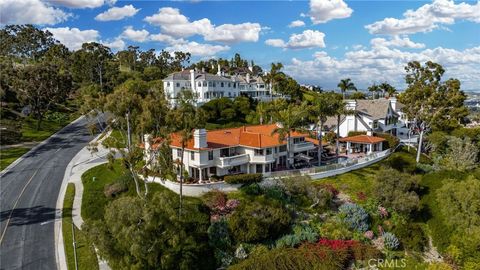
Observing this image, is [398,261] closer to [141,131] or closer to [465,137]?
[141,131]

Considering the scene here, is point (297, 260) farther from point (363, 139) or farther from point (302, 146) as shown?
point (363, 139)

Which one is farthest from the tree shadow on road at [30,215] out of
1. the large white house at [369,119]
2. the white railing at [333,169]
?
the large white house at [369,119]

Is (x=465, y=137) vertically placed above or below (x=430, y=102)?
below

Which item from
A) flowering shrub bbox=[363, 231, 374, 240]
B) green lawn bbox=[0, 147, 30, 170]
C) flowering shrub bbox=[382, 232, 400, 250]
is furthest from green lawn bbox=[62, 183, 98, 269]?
flowering shrub bbox=[382, 232, 400, 250]

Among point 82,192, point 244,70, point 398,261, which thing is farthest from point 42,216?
point 244,70

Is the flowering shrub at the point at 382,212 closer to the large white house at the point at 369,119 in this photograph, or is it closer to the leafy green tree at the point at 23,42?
the large white house at the point at 369,119

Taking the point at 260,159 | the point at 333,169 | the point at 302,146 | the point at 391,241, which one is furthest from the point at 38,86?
the point at 391,241

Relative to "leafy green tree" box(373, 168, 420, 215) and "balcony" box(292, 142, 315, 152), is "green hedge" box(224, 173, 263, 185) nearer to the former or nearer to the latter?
"balcony" box(292, 142, 315, 152)
